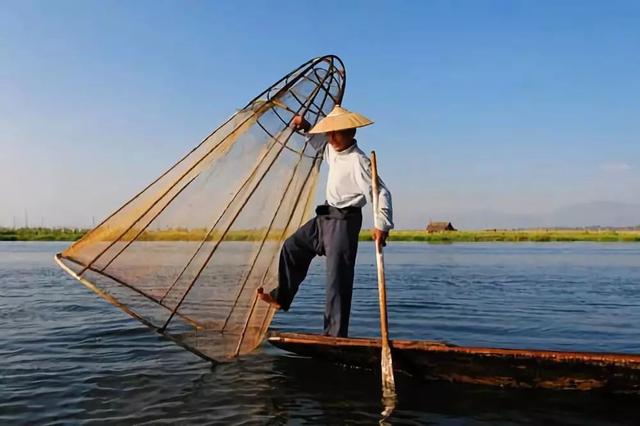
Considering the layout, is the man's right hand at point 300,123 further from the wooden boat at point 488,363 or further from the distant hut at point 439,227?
the distant hut at point 439,227

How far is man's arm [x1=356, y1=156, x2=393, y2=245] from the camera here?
5.06 metres

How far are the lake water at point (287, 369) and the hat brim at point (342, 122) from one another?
2139mm

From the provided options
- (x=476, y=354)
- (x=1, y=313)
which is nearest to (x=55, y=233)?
(x=1, y=313)

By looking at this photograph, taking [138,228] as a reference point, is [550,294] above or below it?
below

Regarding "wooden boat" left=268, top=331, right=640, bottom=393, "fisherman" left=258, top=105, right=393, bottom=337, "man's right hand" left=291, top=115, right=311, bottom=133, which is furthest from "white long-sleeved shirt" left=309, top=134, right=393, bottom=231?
"wooden boat" left=268, top=331, right=640, bottom=393

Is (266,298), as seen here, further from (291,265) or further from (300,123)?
(300,123)

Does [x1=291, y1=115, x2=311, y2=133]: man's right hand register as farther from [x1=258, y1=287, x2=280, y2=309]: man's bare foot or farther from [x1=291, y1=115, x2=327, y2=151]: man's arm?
[x1=258, y1=287, x2=280, y2=309]: man's bare foot

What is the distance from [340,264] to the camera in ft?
17.6

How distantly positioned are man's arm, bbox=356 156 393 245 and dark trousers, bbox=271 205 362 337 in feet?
0.99

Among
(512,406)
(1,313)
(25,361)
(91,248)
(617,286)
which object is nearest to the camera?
(512,406)

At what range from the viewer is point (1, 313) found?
905 cm

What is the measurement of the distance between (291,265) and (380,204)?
3.72 ft

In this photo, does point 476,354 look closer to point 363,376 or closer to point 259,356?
point 363,376

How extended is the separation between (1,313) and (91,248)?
5112mm
